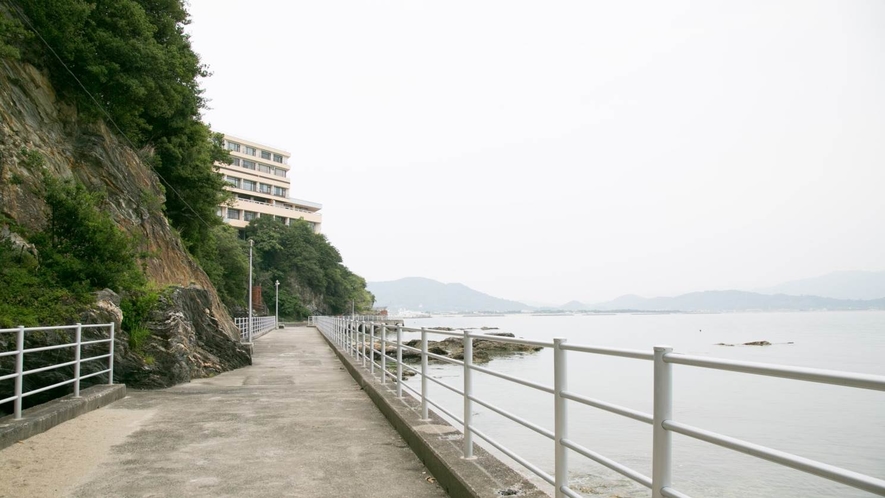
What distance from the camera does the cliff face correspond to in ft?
46.5

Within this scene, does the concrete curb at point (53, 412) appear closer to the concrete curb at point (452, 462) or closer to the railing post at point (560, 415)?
the concrete curb at point (452, 462)

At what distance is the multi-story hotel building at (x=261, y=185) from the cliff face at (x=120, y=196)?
263 ft

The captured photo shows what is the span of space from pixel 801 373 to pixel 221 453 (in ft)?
20.8

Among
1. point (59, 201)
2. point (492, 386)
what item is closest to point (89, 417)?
point (59, 201)

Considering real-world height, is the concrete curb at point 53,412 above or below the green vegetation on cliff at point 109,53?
below

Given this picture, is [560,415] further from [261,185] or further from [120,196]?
[261,185]

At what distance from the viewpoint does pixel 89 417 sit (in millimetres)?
9406

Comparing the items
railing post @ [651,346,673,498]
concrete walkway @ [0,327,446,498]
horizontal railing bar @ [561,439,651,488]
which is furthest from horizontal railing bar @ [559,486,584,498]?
concrete walkway @ [0,327,446,498]

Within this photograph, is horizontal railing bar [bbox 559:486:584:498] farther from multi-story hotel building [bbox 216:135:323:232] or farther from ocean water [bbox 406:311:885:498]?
multi-story hotel building [bbox 216:135:323:232]

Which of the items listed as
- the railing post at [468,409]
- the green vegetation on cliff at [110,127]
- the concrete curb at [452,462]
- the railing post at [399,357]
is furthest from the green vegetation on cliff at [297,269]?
the railing post at [468,409]

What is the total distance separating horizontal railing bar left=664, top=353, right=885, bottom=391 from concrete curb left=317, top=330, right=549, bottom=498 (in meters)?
2.33

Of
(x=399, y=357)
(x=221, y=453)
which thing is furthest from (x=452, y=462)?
(x=399, y=357)

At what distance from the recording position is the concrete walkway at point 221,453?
5.80 meters

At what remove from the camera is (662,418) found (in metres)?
3.08
